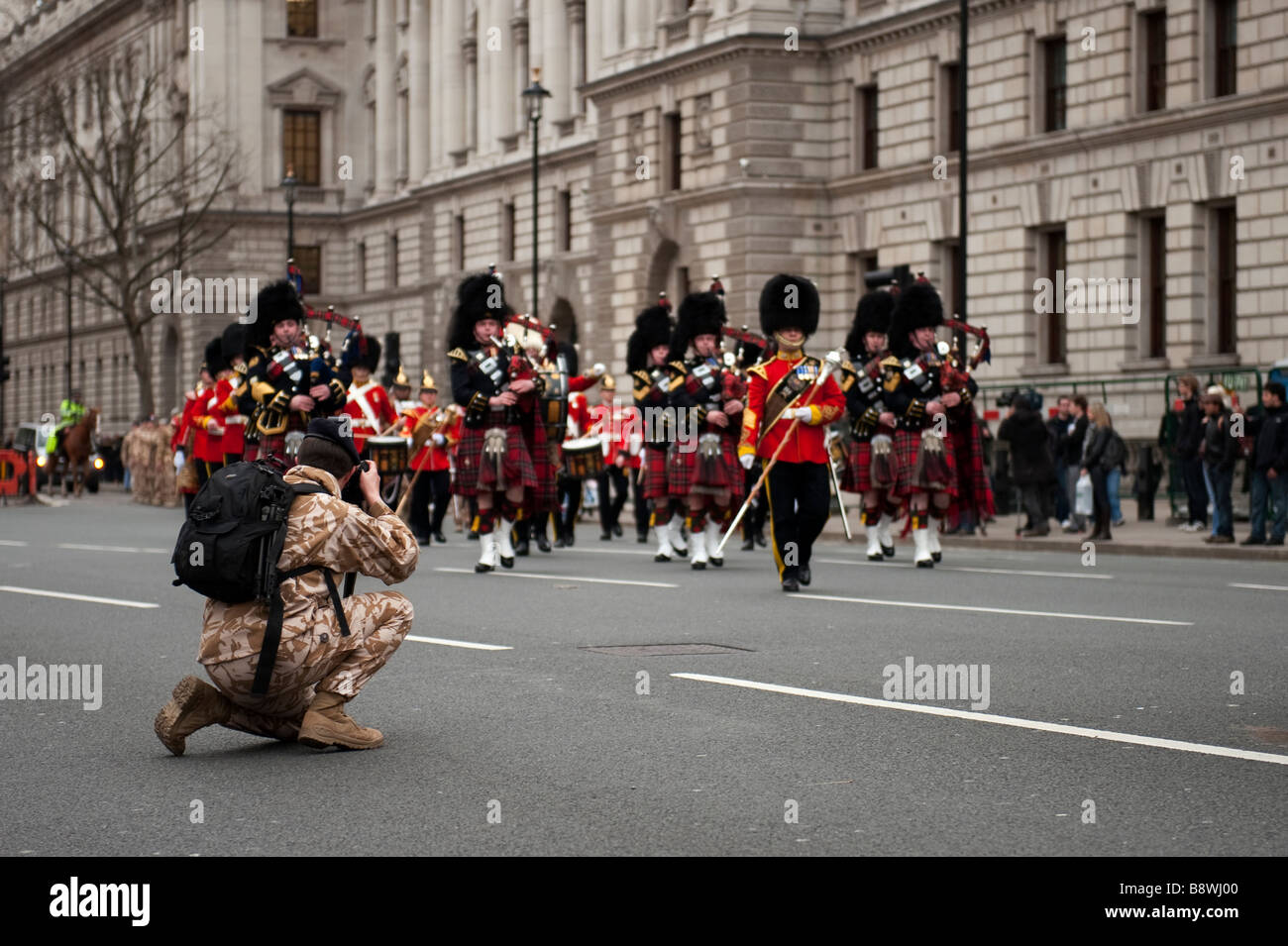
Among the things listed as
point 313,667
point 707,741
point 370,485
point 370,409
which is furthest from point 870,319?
point 313,667

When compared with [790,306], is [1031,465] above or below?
below

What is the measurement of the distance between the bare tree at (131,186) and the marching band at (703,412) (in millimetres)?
37909

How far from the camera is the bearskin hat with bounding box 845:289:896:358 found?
21000 millimetres

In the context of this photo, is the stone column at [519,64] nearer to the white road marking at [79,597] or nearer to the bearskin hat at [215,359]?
the bearskin hat at [215,359]

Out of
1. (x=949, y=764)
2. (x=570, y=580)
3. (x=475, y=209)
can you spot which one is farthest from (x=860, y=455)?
(x=475, y=209)

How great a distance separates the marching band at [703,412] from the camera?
1711cm

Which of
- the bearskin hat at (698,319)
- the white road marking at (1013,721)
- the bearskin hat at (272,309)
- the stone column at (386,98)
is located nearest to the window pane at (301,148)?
the stone column at (386,98)

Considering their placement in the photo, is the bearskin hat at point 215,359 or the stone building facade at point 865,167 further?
the stone building facade at point 865,167

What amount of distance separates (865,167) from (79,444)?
58.1 feet

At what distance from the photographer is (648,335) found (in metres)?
21.9

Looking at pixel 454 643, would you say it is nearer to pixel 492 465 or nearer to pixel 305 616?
pixel 305 616

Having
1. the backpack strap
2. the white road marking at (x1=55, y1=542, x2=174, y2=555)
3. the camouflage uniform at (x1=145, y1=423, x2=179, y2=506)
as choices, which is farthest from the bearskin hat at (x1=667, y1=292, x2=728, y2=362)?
the camouflage uniform at (x1=145, y1=423, x2=179, y2=506)
